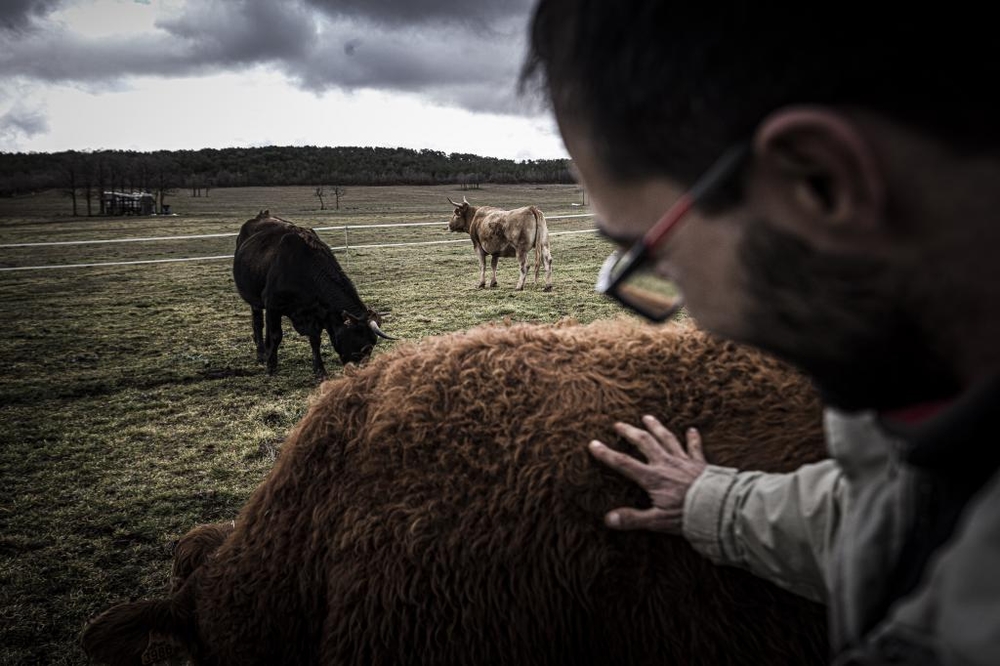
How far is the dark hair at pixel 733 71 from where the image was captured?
523 millimetres

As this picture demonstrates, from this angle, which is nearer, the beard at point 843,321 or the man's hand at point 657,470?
the beard at point 843,321

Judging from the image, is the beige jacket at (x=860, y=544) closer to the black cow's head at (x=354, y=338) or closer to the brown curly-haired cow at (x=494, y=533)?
the brown curly-haired cow at (x=494, y=533)

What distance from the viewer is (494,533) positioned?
1.67 metres

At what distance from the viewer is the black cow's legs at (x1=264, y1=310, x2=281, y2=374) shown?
807 centimetres

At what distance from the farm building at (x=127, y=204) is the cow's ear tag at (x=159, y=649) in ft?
184

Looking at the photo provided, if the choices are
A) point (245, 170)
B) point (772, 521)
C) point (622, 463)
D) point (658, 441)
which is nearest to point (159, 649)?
point (622, 463)

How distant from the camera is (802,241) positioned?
2.01ft

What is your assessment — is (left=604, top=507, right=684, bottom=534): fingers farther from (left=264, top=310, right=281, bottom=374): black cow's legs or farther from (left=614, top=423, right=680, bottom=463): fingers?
(left=264, top=310, right=281, bottom=374): black cow's legs

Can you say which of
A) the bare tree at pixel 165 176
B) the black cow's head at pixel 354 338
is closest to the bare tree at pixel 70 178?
the bare tree at pixel 165 176

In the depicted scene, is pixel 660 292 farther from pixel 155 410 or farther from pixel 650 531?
pixel 155 410

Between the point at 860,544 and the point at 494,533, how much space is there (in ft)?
3.40

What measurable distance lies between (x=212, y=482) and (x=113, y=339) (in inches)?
252

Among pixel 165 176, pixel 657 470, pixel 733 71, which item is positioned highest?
pixel 165 176

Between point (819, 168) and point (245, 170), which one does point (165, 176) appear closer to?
point (245, 170)
